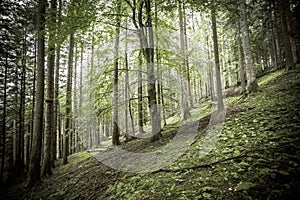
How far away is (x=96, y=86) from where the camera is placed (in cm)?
705

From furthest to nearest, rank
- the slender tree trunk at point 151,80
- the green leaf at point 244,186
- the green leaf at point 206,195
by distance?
the slender tree trunk at point 151,80 → the green leaf at point 206,195 → the green leaf at point 244,186

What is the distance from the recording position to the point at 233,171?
134 inches

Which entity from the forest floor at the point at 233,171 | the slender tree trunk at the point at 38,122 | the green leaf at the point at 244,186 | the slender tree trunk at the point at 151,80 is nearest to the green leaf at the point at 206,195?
the forest floor at the point at 233,171

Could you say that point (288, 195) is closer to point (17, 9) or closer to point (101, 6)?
point (101, 6)

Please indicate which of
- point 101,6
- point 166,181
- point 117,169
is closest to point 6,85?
point 101,6

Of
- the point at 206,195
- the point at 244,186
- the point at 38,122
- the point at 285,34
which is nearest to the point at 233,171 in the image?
the point at 244,186

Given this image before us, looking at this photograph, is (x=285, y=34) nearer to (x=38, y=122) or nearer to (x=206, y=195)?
(x=206, y=195)

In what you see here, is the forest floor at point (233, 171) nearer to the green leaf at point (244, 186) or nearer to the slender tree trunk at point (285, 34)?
the green leaf at point (244, 186)

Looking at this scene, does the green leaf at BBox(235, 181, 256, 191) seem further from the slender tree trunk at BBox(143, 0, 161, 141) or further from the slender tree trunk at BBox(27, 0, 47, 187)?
the slender tree trunk at BBox(27, 0, 47, 187)

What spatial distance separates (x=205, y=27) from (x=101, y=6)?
17.9 meters

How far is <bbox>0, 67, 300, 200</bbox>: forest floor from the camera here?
9.34ft

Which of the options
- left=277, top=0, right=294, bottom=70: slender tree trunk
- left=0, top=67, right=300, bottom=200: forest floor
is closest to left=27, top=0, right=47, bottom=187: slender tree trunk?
left=0, top=67, right=300, bottom=200: forest floor

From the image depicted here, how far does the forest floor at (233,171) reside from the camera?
2848 mm

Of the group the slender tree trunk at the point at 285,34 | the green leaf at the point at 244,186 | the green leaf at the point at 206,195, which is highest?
the slender tree trunk at the point at 285,34
